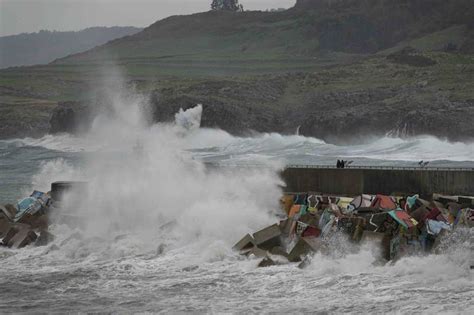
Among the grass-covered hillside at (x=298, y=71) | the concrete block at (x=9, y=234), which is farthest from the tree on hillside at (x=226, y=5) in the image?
the concrete block at (x=9, y=234)

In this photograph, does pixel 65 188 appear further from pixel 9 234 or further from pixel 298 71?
pixel 298 71

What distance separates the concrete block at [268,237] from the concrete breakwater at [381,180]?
5.52 meters

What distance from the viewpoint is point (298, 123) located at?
7700 centimetres

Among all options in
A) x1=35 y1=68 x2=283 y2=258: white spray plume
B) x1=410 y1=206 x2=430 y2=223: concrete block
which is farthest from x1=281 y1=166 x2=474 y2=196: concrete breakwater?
x1=410 y1=206 x2=430 y2=223: concrete block

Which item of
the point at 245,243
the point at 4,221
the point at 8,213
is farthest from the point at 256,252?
the point at 8,213

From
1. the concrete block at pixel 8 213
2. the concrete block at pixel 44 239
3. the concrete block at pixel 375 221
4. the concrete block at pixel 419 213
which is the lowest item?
the concrete block at pixel 8 213

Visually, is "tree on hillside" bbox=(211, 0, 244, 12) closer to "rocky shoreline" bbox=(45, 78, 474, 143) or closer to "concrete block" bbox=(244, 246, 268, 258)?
"rocky shoreline" bbox=(45, 78, 474, 143)

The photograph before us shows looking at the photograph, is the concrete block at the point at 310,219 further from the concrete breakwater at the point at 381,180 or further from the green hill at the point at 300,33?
the green hill at the point at 300,33

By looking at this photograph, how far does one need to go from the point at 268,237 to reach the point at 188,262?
166 centimetres

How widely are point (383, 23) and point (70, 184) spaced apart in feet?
390

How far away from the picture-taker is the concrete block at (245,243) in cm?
2014

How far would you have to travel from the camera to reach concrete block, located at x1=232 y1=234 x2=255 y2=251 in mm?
20141

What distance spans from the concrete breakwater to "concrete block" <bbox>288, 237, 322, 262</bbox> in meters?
6.37

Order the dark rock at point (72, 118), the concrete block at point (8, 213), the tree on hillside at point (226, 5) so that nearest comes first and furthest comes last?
1. the concrete block at point (8, 213)
2. the dark rock at point (72, 118)
3. the tree on hillside at point (226, 5)
